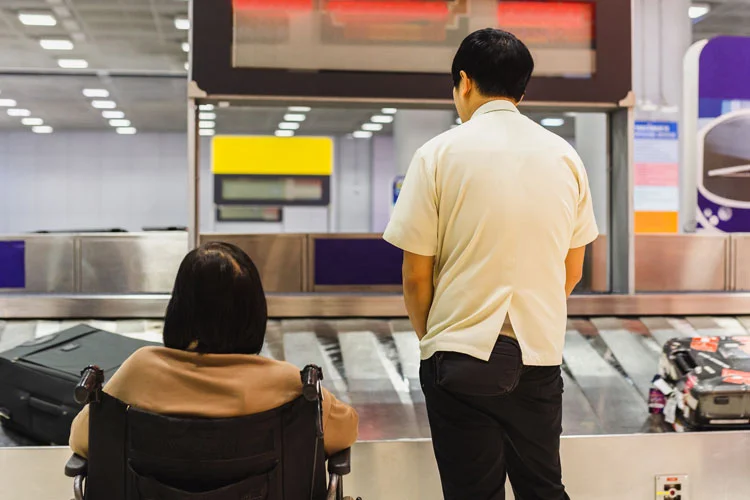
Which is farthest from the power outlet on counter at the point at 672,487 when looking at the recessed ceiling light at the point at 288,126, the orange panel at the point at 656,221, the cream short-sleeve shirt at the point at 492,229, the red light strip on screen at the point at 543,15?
the recessed ceiling light at the point at 288,126

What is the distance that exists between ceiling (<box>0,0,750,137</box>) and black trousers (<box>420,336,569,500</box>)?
602cm

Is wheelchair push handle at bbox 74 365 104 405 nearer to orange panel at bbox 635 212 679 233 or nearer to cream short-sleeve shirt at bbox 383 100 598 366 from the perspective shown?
cream short-sleeve shirt at bbox 383 100 598 366

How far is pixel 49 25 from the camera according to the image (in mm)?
9227

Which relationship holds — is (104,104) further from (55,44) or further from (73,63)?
(55,44)

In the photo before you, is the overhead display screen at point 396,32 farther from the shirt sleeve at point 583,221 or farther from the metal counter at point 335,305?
the shirt sleeve at point 583,221

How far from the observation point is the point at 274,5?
361 cm

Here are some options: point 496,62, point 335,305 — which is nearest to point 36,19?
point 335,305

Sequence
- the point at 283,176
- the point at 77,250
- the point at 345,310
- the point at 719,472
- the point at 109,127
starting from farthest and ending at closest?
the point at 109,127 < the point at 283,176 < the point at 77,250 < the point at 345,310 < the point at 719,472

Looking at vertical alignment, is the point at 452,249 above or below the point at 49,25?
below

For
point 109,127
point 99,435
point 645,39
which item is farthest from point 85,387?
point 109,127

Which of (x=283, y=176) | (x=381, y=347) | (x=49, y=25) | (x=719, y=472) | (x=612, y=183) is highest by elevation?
(x=49, y=25)

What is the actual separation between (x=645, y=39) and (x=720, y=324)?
3.55 metres

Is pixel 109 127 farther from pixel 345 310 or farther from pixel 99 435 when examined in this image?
pixel 99 435

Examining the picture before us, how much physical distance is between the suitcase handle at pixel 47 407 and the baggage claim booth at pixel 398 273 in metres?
0.15
